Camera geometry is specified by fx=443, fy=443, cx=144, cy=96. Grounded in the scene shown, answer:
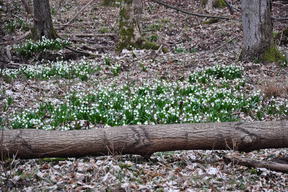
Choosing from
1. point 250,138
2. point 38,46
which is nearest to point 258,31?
point 38,46

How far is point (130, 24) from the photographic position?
1280 cm

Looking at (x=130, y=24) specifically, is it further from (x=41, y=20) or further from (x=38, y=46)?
(x=41, y=20)

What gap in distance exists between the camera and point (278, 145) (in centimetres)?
541

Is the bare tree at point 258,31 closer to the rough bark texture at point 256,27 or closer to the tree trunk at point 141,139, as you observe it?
the rough bark texture at point 256,27

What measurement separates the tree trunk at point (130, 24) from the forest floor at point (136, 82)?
0.44 meters

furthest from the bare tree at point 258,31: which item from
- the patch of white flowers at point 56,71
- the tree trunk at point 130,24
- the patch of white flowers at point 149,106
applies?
the patch of white flowers at point 56,71

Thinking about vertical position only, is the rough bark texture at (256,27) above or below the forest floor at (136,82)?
above

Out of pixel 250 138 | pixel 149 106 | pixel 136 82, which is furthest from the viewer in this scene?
pixel 136 82

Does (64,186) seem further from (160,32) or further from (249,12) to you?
(160,32)

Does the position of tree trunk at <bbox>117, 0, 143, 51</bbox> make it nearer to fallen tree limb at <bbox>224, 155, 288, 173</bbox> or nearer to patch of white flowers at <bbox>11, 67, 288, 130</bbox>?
patch of white flowers at <bbox>11, 67, 288, 130</bbox>

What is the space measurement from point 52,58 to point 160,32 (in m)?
5.47

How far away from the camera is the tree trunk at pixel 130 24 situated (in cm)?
1269

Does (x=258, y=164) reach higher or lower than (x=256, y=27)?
lower

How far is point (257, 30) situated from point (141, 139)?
6.70m
